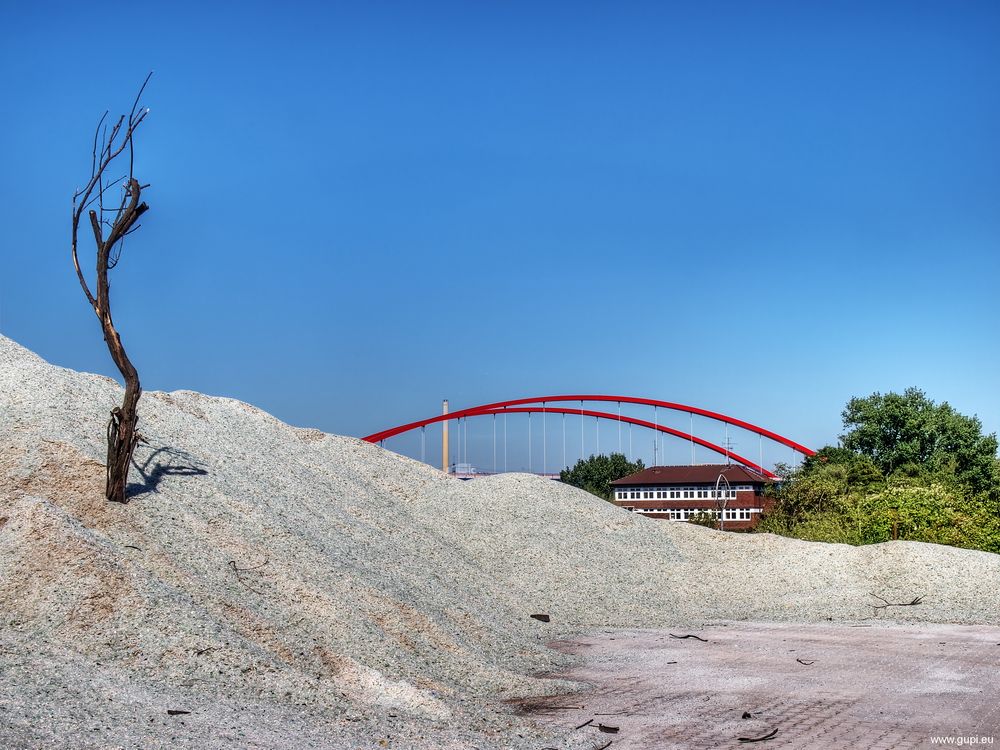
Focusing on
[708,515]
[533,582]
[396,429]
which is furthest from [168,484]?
[396,429]

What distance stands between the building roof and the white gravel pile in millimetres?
44877

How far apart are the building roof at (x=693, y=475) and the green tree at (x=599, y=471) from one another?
16.6m

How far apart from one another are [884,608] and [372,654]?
15768 mm

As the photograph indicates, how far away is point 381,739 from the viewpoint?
31.6ft

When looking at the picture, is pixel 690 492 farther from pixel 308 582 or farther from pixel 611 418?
pixel 308 582

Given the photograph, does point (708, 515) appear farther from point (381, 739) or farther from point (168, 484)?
point (381, 739)

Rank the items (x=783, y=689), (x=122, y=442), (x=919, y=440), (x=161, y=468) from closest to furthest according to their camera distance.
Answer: (x=783, y=689) < (x=122, y=442) < (x=161, y=468) < (x=919, y=440)

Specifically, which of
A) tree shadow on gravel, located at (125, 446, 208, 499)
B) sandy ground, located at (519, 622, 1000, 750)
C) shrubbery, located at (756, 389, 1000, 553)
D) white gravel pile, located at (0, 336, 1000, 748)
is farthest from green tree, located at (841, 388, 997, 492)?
tree shadow on gravel, located at (125, 446, 208, 499)

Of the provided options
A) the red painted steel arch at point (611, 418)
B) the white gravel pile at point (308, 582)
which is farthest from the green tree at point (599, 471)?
the white gravel pile at point (308, 582)

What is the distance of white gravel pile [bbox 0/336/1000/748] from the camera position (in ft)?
33.1

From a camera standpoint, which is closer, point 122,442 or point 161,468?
point 122,442

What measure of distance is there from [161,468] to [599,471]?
271 feet

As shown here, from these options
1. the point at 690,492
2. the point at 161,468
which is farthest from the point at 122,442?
the point at 690,492

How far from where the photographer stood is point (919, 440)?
187ft
